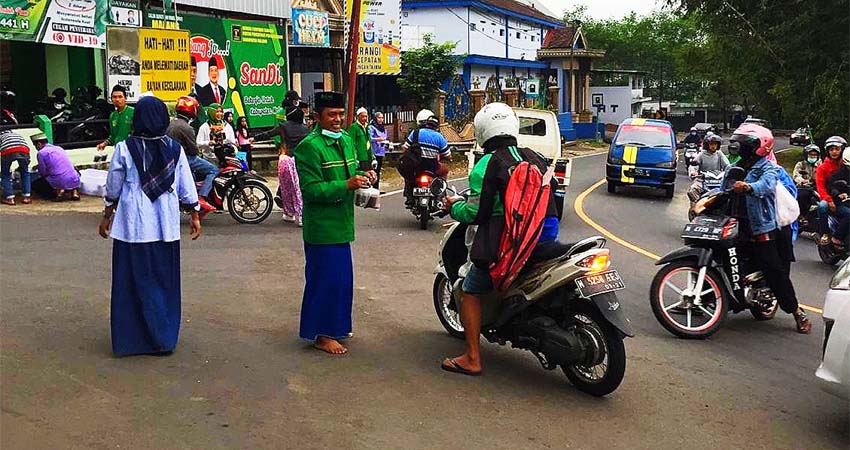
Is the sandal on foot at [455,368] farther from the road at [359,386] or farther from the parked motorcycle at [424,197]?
the parked motorcycle at [424,197]

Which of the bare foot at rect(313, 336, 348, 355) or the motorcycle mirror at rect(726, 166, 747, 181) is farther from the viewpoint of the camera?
the motorcycle mirror at rect(726, 166, 747, 181)

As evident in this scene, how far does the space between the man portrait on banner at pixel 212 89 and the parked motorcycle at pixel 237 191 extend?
9.35 metres

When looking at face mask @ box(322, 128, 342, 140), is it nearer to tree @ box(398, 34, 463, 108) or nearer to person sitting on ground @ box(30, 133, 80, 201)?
person sitting on ground @ box(30, 133, 80, 201)

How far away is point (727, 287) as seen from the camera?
7238mm

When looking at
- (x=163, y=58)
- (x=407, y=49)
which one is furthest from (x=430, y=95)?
(x=163, y=58)

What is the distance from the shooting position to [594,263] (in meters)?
5.33

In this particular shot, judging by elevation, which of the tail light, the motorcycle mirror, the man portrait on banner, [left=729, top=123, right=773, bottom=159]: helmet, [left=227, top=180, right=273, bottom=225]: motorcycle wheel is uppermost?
the man portrait on banner

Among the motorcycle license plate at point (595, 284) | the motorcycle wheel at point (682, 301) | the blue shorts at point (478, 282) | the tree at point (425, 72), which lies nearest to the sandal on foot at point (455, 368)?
the blue shorts at point (478, 282)

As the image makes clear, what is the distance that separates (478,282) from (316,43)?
2292 cm

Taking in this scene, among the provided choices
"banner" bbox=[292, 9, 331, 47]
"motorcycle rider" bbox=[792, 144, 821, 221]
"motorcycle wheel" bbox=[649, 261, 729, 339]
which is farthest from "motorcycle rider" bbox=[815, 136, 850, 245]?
"banner" bbox=[292, 9, 331, 47]

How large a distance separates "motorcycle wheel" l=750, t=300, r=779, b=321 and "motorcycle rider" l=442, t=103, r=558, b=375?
9.14 ft

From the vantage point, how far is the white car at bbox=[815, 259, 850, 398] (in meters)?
4.71

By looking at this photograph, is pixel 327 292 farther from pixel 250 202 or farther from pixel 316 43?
pixel 316 43

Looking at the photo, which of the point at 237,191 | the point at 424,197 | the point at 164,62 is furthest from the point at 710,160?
the point at 164,62
